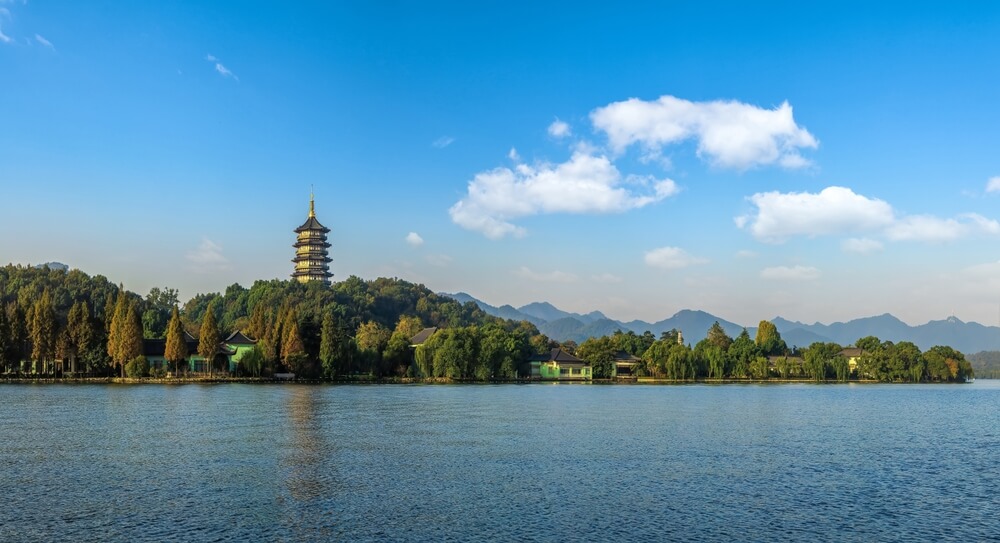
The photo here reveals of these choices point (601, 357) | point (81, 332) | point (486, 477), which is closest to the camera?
point (486, 477)

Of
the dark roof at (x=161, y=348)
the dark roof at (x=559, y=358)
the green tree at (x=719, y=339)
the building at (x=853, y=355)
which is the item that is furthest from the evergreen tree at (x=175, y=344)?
the building at (x=853, y=355)

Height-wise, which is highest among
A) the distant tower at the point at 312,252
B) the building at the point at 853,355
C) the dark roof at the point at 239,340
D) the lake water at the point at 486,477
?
the distant tower at the point at 312,252

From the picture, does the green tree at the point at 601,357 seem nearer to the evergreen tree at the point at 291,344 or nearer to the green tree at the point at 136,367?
the evergreen tree at the point at 291,344

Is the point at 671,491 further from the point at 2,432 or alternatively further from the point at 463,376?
the point at 463,376

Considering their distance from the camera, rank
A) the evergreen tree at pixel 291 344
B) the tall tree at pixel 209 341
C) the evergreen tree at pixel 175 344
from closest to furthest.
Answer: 1. the evergreen tree at pixel 175 344
2. the evergreen tree at pixel 291 344
3. the tall tree at pixel 209 341

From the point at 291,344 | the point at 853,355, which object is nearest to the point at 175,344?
the point at 291,344

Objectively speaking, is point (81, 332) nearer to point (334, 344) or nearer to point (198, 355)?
point (198, 355)

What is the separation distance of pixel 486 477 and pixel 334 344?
6777 centimetres

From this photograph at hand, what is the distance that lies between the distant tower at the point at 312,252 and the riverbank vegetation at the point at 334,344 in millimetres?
5927

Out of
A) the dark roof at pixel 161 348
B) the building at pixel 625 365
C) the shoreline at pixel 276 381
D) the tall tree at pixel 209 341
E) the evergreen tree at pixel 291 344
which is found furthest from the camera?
the building at pixel 625 365

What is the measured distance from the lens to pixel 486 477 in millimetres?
24156

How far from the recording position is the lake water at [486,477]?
18.2 meters

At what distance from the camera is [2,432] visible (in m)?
34.0

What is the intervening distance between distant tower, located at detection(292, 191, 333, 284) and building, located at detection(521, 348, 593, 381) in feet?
221
